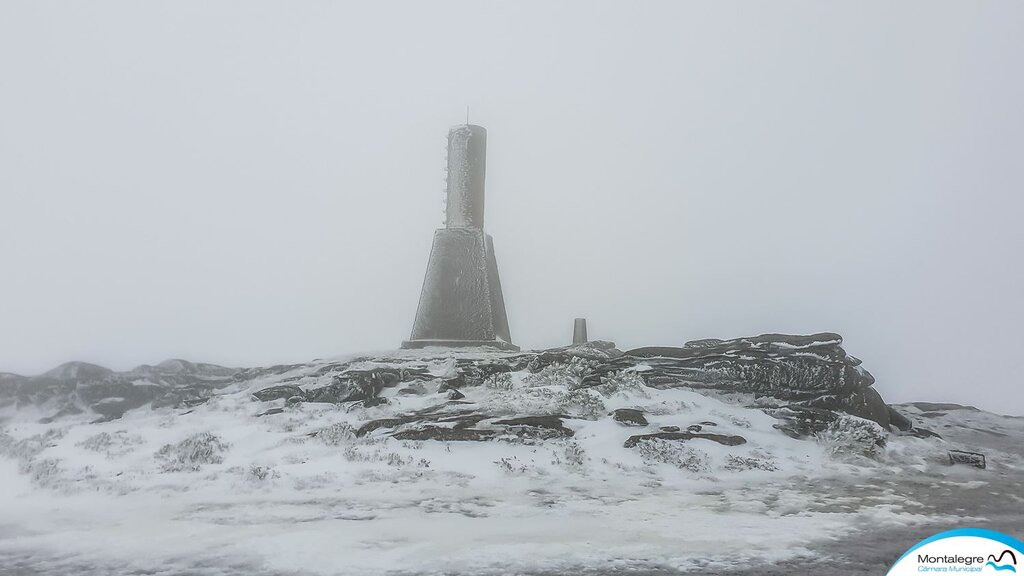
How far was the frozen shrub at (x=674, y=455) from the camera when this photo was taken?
33.6 feet

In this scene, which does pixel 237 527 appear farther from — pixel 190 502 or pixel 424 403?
pixel 424 403

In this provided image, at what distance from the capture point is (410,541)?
6.66 metres

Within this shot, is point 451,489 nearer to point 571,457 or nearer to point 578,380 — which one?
point 571,457

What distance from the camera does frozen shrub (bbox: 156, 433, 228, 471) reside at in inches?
392

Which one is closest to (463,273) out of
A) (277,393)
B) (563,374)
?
(563,374)

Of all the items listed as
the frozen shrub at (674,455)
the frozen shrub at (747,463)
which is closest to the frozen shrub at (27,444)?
the frozen shrub at (674,455)

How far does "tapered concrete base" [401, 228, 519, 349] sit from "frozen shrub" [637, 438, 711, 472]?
7076 mm

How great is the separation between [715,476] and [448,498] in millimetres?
3826

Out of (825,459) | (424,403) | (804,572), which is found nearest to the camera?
(804,572)

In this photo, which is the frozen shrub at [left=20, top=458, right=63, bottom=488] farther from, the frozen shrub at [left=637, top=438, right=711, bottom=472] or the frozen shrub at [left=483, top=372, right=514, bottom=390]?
the frozen shrub at [left=637, top=438, right=711, bottom=472]

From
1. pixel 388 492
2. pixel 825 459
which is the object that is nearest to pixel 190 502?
pixel 388 492

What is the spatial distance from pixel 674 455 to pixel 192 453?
22.5 ft

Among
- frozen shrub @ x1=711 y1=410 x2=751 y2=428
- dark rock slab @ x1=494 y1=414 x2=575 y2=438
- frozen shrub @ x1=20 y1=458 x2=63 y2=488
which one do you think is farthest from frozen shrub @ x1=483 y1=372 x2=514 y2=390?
frozen shrub @ x1=20 y1=458 x2=63 y2=488

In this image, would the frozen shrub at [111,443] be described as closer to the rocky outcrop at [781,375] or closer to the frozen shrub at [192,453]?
the frozen shrub at [192,453]
